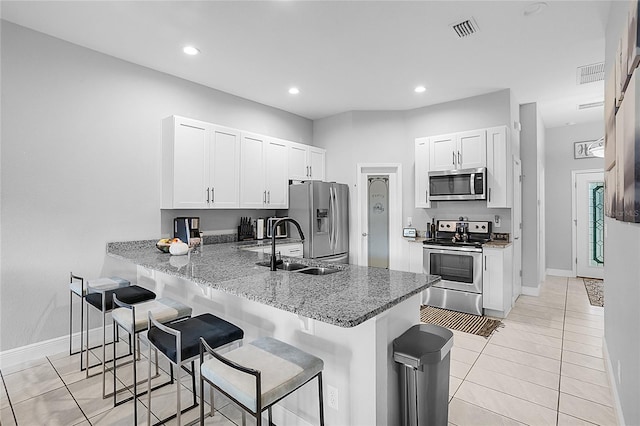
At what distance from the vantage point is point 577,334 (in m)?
3.61

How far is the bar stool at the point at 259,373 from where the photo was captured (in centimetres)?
129

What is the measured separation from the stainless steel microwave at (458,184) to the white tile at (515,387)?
7.85ft

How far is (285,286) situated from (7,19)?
341cm

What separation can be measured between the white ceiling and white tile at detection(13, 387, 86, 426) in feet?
9.94

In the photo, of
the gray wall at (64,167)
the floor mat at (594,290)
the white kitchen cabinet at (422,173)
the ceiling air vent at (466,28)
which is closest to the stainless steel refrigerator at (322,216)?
the white kitchen cabinet at (422,173)

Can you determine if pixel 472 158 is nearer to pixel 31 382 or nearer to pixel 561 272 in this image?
pixel 561 272

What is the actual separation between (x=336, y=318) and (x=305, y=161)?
4254 millimetres

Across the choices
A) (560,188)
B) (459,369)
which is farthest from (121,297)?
(560,188)

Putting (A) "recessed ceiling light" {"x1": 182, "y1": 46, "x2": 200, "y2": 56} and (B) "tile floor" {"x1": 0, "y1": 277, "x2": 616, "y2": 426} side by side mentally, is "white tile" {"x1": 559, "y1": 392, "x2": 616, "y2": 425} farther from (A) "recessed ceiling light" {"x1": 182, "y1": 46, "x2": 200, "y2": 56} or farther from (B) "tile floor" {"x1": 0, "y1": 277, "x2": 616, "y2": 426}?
(A) "recessed ceiling light" {"x1": 182, "y1": 46, "x2": 200, "y2": 56}

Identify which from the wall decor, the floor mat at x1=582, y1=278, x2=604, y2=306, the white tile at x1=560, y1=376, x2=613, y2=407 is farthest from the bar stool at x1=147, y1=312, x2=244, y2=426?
the wall decor

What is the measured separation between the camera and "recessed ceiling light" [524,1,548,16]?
2606 millimetres

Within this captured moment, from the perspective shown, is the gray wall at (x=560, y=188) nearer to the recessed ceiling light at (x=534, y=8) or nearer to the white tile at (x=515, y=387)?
the recessed ceiling light at (x=534, y=8)

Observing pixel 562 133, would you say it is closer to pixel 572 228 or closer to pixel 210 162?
pixel 572 228

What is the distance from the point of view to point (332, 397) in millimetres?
1747
